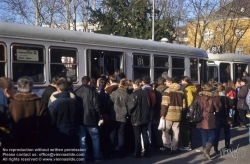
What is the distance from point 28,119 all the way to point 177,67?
11.7 meters

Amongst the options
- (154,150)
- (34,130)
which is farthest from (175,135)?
(34,130)

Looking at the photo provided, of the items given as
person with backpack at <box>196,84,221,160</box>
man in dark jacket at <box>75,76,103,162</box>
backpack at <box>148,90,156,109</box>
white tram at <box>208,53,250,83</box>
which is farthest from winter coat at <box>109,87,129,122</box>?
white tram at <box>208,53,250,83</box>

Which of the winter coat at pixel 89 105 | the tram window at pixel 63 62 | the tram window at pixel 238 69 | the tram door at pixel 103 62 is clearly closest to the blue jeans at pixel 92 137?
the winter coat at pixel 89 105

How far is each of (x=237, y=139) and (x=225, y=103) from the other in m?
3.06

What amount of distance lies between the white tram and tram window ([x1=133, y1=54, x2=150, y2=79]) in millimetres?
9756

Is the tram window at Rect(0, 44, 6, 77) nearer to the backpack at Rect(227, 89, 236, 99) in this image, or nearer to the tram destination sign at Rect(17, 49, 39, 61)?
the tram destination sign at Rect(17, 49, 39, 61)

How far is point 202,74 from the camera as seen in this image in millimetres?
19984

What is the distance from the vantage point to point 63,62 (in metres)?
11.9

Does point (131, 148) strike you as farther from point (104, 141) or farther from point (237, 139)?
point (237, 139)

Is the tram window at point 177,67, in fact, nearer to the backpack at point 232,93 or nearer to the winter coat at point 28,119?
the backpack at point 232,93

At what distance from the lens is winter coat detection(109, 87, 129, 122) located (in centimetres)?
1038

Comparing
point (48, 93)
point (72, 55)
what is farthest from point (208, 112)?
point (72, 55)

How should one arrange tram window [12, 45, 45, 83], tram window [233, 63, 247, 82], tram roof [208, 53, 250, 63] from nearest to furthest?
tram window [12, 45, 45, 83], tram roof [208, 53, 250, 63], tram window [233, 63, 247, 82]

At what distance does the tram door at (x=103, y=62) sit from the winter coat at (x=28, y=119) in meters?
6.14
